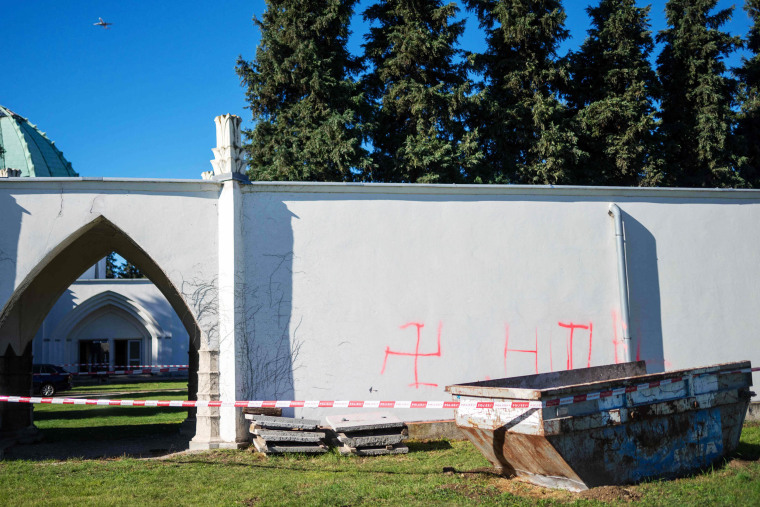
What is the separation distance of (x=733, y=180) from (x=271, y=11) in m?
18.3

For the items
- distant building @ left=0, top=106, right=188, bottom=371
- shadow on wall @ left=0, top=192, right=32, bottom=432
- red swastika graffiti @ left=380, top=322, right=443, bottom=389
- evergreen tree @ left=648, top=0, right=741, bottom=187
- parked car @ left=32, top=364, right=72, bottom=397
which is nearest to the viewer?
red swastika graffiti @ left=380, top=322, right=443, bottom=389

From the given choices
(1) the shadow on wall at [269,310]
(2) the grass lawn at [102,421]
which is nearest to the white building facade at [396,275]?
(1) the shadow on wall at [269,310]

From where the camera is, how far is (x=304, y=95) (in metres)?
24.2

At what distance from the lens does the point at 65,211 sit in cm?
1066

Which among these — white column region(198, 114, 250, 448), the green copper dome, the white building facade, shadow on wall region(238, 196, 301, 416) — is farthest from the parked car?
shadow on wall region(238, 196, 301, 416)

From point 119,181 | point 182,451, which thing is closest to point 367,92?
point 119,181

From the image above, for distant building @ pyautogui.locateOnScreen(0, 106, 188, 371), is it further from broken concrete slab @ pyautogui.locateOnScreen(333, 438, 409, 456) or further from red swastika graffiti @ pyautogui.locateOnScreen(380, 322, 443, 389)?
broken concrete slab @ pyautogui.locateOnScreen(333, 438, 409, 456)

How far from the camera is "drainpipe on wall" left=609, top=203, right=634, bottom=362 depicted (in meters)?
12.0

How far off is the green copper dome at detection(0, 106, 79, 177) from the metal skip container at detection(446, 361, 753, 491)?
36340 millimetres

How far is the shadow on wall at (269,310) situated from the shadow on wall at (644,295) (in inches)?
243

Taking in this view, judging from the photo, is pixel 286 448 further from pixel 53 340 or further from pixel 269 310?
pixel 53 340

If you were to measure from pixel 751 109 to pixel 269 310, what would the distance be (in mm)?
24014

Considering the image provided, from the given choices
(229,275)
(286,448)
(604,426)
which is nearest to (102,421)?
(229,275)

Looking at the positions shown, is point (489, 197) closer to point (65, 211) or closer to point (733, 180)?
point (65, 211)
